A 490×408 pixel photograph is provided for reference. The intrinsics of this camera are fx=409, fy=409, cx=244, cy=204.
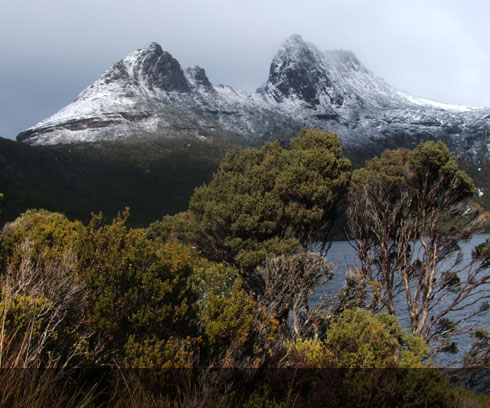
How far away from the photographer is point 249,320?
8961 millimetres

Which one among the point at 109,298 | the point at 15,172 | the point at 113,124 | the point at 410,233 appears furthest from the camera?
the point at 113,124

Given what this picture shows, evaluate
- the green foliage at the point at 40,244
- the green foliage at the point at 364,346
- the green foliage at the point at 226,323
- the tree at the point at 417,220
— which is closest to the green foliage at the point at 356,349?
the green foliage at the point at 364,346

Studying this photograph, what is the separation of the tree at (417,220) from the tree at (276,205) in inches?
62.0

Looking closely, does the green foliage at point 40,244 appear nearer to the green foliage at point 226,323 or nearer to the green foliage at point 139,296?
the green foliage at point 139,296

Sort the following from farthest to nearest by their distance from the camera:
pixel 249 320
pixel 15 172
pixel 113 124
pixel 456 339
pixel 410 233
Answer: pixel 113 124, pixel 15 172, pixel 456 339, pixel 410 233, pixel 249 320

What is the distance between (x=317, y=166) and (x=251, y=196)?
11.1ft

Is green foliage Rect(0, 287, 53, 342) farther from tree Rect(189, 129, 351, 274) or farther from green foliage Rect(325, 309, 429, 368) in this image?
tree Rect(189, 129, 351, 274)

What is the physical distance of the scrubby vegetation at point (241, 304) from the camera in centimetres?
696

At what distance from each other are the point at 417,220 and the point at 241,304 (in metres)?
12.4

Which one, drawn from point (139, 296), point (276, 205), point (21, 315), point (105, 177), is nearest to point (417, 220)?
point (276, 205)

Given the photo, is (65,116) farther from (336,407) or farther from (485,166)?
(336,407)

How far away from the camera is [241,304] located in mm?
9500

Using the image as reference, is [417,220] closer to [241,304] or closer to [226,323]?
[241,304]

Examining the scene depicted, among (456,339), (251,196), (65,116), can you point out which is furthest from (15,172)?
(65,116)
